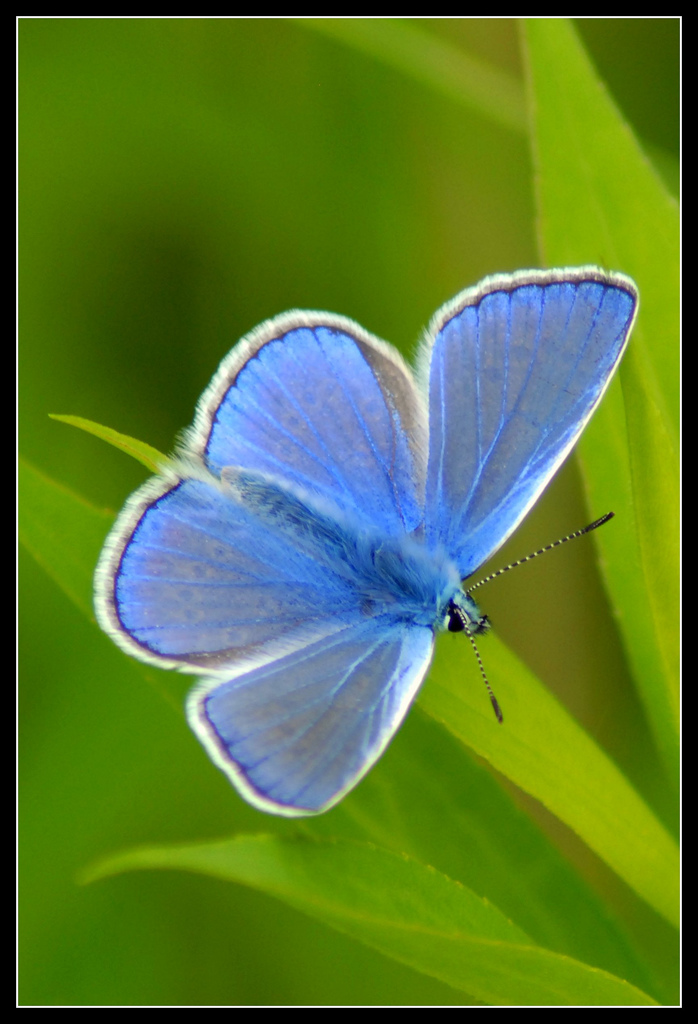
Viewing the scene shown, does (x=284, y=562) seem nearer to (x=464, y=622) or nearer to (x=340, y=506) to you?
(x=340, y=506)

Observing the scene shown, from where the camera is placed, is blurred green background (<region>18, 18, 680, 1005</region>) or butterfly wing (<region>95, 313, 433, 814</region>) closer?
butterfly wing (<region>95, 313, 433, 814</region>)

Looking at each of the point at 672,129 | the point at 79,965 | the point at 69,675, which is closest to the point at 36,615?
the point at 69,675

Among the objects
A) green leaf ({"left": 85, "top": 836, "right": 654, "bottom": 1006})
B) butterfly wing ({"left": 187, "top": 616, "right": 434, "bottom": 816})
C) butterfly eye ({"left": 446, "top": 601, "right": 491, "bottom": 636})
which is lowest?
green leaf ({"left": 85, "top": 836, "right": 654, "bottom": 1006})

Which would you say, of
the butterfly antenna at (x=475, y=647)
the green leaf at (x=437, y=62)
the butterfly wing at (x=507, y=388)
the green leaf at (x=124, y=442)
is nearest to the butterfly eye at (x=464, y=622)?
the butterfly antenna at (x=475, y=647)

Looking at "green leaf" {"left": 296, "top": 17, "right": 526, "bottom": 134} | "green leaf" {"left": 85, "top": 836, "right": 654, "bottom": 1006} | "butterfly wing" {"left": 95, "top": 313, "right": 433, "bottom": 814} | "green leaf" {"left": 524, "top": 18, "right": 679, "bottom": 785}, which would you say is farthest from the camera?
"green leaf" {"left": 296, "top": 17, "right": 526, "bottom": 134}

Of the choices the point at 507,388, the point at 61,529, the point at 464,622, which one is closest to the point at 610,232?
the point at 507,388

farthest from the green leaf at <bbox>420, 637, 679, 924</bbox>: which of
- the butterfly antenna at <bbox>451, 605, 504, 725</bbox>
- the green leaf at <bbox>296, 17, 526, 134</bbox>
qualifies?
the green leaf at <bbox>296, 17, 526, 134</bbox>

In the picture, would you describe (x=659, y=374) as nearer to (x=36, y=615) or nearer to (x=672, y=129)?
(x=672, y=129)

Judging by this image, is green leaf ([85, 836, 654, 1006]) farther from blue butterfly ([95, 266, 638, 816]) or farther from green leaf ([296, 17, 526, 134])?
green leaf ([296, 17, 526, 134])

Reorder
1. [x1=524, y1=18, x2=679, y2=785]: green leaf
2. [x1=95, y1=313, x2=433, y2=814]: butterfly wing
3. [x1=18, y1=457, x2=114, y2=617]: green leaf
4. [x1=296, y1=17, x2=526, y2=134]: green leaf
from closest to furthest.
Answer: [x1=95, y1=313, x2=433, y2=814]: butterfly wing → [x1=18, y1=457, x2=114, y2=617]: green leaf → [x1=524, y1=18, x2=679, y2=785]: green leaf → [x1=296, y1=17, x2=526, y2=134]: green leaf
